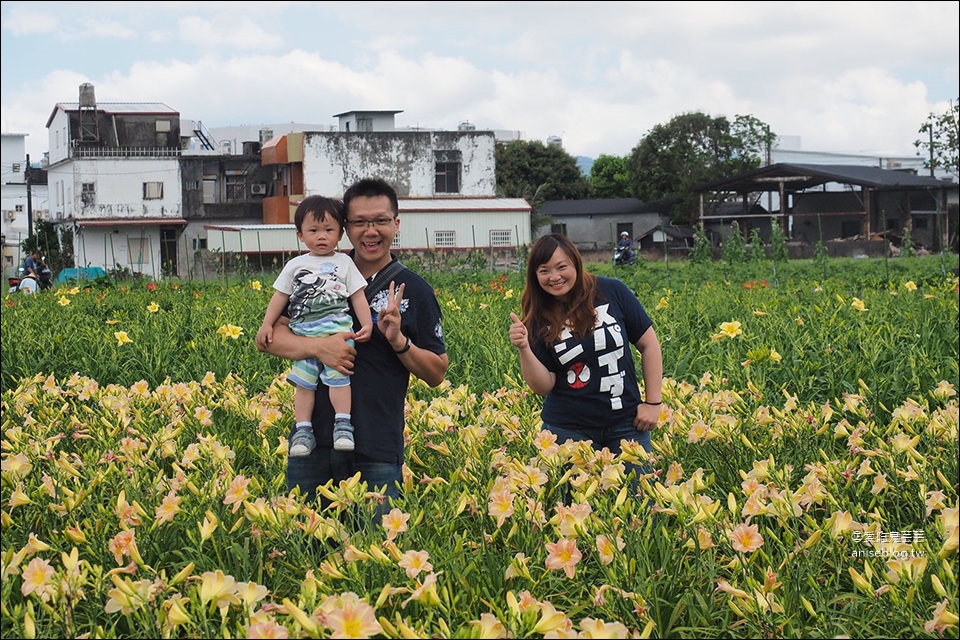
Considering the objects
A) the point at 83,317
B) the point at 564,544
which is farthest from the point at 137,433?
the point at 83,317

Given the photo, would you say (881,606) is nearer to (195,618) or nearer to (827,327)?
(195,618)

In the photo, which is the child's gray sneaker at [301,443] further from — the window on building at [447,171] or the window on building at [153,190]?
the window on building at [153,190]

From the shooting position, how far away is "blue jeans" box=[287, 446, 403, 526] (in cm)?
300

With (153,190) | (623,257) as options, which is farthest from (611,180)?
(623,257)

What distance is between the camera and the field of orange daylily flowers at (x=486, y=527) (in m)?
2.14

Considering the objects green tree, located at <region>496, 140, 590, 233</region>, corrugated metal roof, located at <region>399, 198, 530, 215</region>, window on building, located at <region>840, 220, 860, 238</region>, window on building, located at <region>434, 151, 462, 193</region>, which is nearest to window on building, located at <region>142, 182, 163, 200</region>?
corrugated metal roof, located at <region>399, 198, 530, 215</region>

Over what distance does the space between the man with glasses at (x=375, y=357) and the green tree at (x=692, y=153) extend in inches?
1432

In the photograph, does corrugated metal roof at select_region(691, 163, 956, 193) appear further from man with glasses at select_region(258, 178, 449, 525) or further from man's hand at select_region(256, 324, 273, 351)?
man's hand at select_region(256, 324, 273, 351)

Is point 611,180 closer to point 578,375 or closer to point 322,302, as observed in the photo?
point 578,375

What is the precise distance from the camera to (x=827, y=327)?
6184 mm

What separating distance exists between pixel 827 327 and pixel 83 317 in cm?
582

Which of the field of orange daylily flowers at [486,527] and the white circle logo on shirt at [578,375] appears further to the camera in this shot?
the white circle logo on shirt at [578,375]

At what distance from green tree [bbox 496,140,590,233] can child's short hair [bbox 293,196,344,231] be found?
38.3m

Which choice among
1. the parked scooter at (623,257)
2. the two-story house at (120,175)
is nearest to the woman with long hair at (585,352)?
the parked scooter at (623,257)
